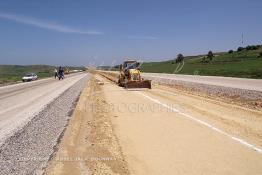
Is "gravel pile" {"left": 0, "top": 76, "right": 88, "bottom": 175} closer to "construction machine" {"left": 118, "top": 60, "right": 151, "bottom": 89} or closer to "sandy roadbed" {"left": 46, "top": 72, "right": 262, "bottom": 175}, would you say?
"sandy roadbed" {"left": 46, "top": 72, "right": 262, "bottom": 175}

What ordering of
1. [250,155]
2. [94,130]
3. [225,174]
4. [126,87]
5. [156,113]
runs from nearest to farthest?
[225,174]
[250,155]
[94,130]
[156,113]
[126,87]

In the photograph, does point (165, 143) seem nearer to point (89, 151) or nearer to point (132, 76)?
point (89, 151)

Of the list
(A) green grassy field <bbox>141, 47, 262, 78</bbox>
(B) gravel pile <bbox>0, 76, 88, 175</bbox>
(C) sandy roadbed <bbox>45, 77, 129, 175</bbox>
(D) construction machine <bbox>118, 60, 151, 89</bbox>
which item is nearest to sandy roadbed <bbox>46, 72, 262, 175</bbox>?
(C) sandy roadbed <bbox>45, 77, 129, 175</bbox>

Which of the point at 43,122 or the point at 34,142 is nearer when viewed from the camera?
the point at 34,142

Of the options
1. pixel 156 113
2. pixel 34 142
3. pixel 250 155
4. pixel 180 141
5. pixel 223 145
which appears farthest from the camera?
pixel 156 113

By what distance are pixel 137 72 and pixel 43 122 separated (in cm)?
1991

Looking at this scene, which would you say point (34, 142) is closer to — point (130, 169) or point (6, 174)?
point (6, 174)

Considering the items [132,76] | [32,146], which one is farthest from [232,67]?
[32,146]

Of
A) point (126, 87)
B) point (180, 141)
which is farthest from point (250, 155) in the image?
point (126, 87)

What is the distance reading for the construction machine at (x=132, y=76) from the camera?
3422 centimetres

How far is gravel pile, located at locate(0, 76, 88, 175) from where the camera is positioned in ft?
28.3

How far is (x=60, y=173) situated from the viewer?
8070 millimetres

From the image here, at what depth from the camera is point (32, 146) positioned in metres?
11.0

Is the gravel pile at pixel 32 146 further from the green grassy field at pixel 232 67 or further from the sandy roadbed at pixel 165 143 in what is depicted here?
the green grassy field at pixel 232 67
